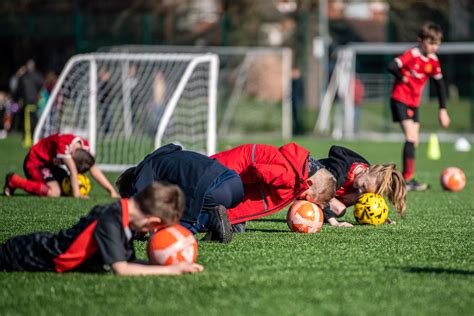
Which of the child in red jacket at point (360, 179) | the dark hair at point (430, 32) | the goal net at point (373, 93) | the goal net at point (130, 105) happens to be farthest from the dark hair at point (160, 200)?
the goal net at point (373, 93)

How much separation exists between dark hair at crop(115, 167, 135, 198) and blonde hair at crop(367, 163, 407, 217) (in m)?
2.40

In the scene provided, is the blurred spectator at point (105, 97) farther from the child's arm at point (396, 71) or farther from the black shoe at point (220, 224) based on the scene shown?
the black shoe at point (220, 224)

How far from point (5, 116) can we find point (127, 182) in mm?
22496

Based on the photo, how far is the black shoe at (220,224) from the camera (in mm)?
7473

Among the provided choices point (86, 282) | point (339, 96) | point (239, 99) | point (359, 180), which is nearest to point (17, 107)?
point (239, 99)

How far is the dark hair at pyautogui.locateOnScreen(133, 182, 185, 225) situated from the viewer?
18.7 ft

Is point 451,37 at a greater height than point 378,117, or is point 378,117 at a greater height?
point 451,37

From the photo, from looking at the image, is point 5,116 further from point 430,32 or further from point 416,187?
point 430,32

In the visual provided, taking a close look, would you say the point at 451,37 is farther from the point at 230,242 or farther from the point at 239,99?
the point at 230,242

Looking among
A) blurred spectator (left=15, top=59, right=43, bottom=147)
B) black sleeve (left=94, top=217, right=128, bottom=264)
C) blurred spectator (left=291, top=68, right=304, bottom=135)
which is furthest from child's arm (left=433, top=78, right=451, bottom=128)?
blurred spectator (left=291, top=68, right=304, bottom=135)

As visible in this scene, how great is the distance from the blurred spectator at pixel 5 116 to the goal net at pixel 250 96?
12.7ft

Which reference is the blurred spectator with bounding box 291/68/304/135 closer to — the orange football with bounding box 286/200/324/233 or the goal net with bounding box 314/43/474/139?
the goal net with bounding box 314/43/474/139

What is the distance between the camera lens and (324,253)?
704cm

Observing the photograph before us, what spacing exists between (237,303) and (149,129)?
16763 mm
